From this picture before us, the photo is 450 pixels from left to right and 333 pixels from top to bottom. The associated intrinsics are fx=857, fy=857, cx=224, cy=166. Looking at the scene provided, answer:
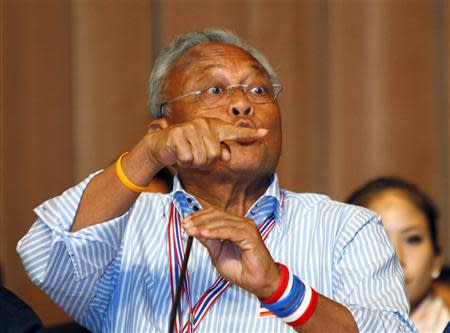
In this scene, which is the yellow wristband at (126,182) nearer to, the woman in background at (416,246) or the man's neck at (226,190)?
the man's neck at (226,190)

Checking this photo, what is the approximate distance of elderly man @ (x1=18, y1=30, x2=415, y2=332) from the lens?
5.43ft

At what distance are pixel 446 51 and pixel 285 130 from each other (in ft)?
2.65

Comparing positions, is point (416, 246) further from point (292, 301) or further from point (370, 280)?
point (292, 301)

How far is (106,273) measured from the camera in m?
2.02

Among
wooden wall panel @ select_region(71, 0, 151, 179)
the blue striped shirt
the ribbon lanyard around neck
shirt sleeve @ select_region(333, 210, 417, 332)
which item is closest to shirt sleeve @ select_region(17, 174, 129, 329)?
the blue striped shirt

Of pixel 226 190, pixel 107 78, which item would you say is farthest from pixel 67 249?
pixel 107 78

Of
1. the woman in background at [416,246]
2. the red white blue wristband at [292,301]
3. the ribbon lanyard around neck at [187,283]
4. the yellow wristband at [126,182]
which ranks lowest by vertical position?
the woman in background at [416,246]

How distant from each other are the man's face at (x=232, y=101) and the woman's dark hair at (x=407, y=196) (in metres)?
1.11

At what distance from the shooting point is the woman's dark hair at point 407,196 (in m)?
3.12

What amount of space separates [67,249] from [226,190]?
428 mm

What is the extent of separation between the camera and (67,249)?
188 cm

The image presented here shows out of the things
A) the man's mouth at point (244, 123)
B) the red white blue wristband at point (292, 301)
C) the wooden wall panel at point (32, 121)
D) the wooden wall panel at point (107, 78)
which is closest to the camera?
the red white blue wristband at point (292, 301)

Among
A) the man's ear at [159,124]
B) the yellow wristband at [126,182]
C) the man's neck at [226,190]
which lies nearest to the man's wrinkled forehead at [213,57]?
the man's ear at [159,124]

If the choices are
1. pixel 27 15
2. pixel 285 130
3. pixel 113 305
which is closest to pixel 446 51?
pixel 285 130
